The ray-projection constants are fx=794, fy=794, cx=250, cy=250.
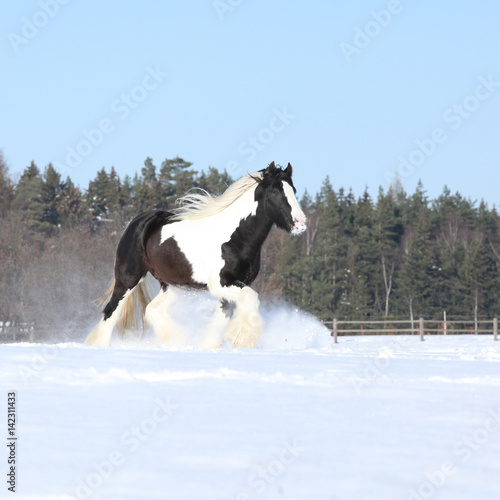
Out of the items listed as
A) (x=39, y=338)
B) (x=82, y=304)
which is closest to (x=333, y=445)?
(x=39, y=338)

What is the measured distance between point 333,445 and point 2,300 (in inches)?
1542

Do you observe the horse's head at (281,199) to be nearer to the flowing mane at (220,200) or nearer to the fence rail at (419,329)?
the flowing mane at (220,200)

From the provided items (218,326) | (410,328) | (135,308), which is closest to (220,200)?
(218,326)

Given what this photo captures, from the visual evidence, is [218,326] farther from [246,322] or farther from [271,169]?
[271,169]

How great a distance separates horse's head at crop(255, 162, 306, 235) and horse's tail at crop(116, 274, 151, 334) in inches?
92.8

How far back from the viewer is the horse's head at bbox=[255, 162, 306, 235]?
9.23m

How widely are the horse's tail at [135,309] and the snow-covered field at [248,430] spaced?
4.23 m

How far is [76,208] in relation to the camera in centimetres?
6147

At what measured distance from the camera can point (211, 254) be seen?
31.2 ft

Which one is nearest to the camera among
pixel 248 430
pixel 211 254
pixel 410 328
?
pixel 248 430

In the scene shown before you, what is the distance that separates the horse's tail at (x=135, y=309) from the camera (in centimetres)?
1080

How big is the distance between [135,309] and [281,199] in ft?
9.33

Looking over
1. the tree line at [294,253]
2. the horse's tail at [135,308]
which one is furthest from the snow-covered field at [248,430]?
the tree line at [294,253]

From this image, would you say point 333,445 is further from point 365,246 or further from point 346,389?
point 365,246
